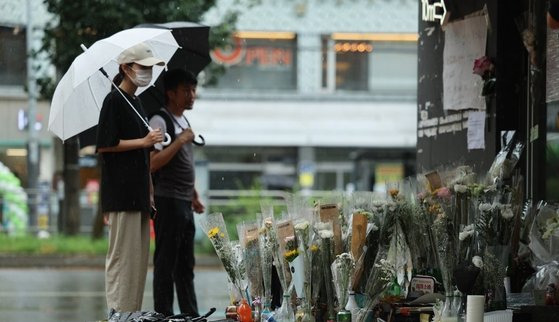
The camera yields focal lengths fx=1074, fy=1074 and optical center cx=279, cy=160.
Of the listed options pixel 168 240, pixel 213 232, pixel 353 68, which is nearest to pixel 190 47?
pixel 168 240

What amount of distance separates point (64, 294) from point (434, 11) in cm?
687

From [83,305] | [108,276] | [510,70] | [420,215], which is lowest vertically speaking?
[83,305]

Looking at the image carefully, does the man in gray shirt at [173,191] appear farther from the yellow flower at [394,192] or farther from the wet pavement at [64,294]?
the yellow flower at [394,192]

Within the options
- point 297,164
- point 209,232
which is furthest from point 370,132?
point 209,232

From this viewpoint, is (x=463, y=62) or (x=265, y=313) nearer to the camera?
(x=265, y=313)

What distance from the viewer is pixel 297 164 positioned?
3150 centimetres

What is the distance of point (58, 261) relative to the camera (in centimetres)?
1911

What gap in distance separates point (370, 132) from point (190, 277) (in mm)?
24502

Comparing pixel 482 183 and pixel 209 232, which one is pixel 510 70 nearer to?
pixel 482 183

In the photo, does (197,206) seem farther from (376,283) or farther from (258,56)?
(258,56)

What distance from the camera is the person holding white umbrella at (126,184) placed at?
6.47m

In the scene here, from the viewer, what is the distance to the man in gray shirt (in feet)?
24.8

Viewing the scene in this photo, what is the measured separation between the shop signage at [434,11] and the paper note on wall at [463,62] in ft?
0.33

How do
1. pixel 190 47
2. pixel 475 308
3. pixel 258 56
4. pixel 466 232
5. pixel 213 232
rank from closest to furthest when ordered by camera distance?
pixel 475 308 < pixel 466 232 < pixel 213 232 < pixel 190 47 < pixel 258 56
